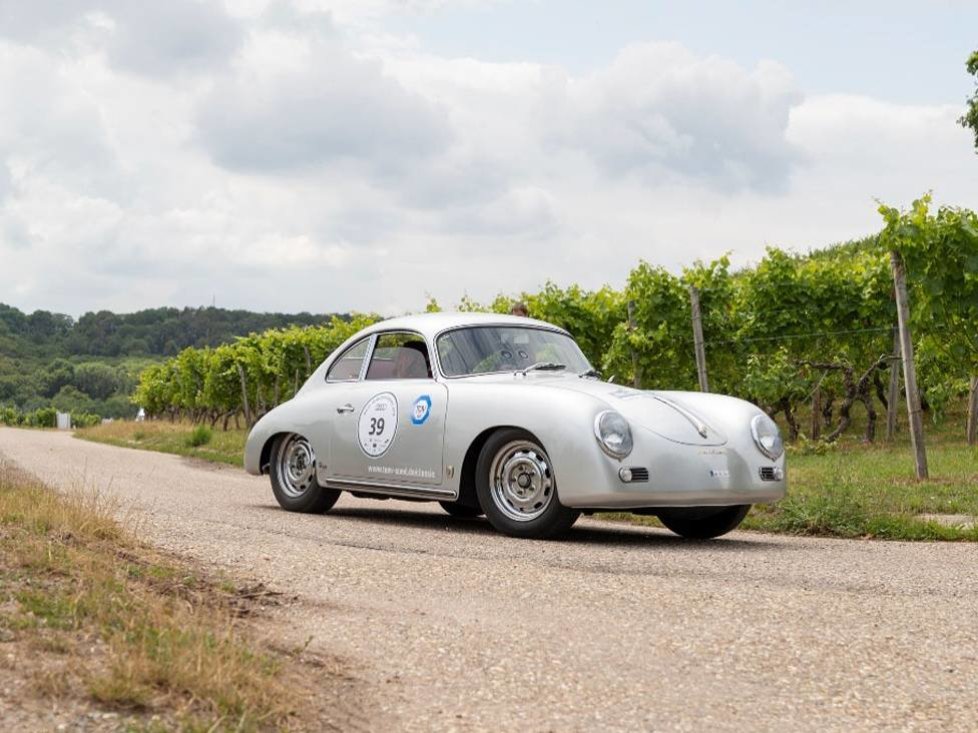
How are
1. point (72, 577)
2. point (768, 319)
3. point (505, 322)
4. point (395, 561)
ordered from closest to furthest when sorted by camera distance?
1. point (72, 577)
2. point (395, 561)
3. point (505, 322)
4. point (768, 319)

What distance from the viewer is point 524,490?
9047 mm

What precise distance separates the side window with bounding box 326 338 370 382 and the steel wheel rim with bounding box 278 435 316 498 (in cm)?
64

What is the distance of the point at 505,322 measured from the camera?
34.4 ft

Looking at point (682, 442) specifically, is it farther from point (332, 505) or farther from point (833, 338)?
point (833, 338)

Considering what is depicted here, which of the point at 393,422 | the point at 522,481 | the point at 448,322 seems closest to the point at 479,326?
the point at 448,322

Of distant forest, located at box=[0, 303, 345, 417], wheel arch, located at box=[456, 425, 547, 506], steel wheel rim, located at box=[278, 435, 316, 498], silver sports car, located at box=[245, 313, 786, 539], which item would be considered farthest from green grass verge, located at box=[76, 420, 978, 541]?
distant forest, located at box=[0, 303, 345, 417]

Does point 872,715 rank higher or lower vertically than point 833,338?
lower

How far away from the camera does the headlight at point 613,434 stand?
849cm

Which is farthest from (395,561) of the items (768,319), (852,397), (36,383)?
(36,383)

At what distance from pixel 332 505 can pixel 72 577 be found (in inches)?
223

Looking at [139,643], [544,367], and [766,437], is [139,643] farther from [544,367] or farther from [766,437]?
Answer: [544,367]

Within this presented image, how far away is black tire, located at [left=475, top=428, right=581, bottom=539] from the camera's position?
8781mm

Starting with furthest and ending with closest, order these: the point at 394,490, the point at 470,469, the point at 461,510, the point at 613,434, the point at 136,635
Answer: the point at 461,510
the point at 394,490
the point at 470,469
the point at 613,434
the point at 136,635

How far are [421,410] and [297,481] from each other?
1.94m
